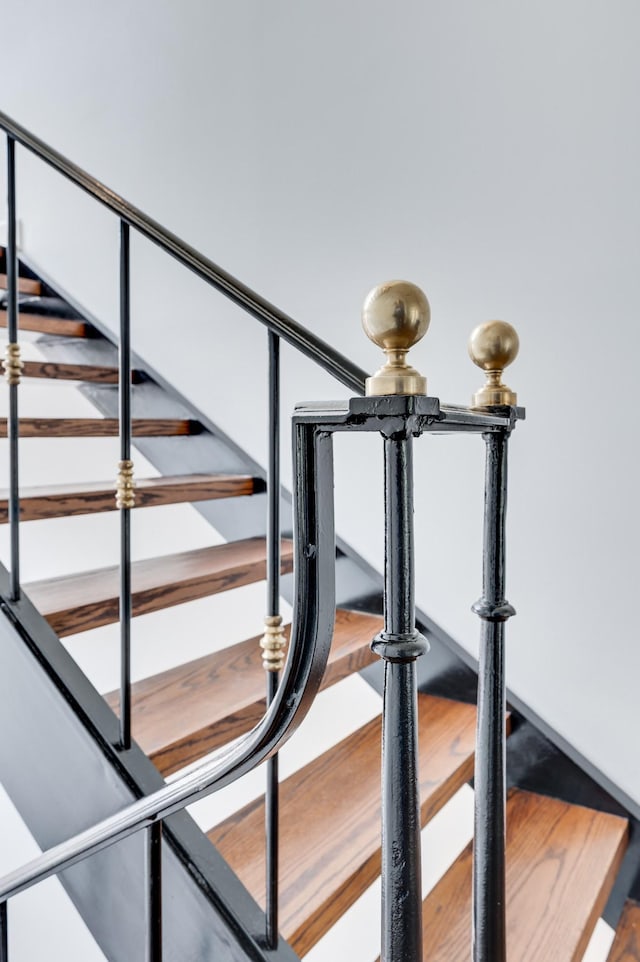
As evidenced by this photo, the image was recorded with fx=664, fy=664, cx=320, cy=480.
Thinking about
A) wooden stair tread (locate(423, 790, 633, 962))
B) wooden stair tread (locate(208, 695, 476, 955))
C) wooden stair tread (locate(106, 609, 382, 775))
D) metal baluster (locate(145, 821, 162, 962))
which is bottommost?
wooden stair tread (locate(423, 790, 633, 962))

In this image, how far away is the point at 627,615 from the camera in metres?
1.50

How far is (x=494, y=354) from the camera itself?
→ 2.70 ft

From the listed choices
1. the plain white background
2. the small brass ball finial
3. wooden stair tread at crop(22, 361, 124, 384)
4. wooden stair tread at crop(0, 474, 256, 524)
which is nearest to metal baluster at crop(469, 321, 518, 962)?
the small brass ball finial

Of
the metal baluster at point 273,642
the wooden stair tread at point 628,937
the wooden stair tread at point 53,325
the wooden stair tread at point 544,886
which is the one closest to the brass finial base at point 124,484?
the metal baluster at point 273,642

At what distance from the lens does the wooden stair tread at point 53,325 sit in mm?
2346

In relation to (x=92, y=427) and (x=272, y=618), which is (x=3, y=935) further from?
(x=92, y=427)

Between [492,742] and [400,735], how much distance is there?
10.5 inches

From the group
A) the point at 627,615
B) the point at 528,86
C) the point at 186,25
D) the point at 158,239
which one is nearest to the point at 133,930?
the point at 158,239

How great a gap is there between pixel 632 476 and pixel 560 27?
3.41 ft

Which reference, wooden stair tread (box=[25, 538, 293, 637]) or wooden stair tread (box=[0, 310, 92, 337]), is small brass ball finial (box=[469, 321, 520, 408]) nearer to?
wooden stair tread (box=[25, 538, 293, 637])

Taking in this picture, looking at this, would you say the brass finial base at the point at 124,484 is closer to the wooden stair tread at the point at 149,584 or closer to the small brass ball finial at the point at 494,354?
the wooden stair tread at the point at 149,584

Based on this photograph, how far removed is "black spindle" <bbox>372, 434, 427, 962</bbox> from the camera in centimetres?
53

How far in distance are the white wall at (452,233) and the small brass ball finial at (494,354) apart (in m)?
0.79

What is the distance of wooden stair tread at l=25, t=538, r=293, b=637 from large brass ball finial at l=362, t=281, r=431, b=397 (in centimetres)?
88
